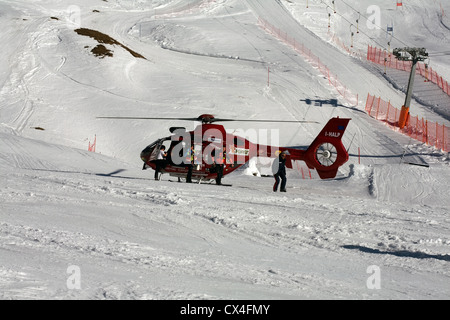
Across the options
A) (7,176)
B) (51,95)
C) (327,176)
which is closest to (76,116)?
(51,95)

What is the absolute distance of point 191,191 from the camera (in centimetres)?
1630

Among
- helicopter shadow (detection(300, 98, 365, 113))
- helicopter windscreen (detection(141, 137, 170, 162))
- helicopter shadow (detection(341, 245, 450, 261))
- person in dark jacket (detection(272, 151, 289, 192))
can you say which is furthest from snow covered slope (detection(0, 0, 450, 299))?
helicopter windscreen (detection(141, 137, 170, 162))

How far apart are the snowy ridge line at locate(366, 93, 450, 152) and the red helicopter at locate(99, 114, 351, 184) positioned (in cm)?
1293

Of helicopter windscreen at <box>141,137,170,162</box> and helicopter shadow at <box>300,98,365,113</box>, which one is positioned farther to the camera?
helicopter shadow at <box>300,98,365,113</box>

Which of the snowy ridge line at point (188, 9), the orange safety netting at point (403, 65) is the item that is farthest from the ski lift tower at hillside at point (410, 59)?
the snowy ridge line at point (188, 9)

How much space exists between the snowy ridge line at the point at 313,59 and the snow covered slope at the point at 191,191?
2.70 feet

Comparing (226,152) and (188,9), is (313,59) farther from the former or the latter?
(226,152)

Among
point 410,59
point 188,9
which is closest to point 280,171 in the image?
point 410,59

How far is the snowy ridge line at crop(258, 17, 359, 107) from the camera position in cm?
3925

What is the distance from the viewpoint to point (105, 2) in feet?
201

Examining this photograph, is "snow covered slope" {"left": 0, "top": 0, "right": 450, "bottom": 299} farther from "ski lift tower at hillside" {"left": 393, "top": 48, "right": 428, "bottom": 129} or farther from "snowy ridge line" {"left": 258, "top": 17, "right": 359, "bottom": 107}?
"ski lift tower at hillside" {"left": 393, "top": 48, "right": 428, "bottom": 129}

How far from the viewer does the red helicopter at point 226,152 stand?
1884cm
